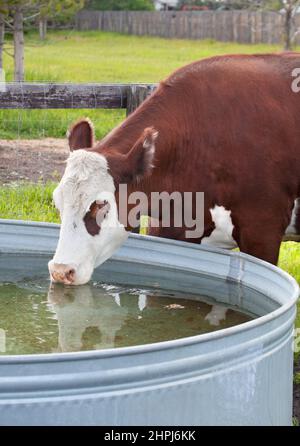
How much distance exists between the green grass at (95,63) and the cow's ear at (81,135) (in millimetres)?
3841

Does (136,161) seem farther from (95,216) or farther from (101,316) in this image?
(101,316)

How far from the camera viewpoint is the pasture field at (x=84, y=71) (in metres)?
7.03

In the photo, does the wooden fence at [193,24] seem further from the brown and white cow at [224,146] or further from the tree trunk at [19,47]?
the brown and white cow at [224,146]

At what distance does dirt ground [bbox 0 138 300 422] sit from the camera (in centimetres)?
842

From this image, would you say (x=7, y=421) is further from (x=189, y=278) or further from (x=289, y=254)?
(x=289, y=254)

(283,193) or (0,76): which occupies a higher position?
(0,76)

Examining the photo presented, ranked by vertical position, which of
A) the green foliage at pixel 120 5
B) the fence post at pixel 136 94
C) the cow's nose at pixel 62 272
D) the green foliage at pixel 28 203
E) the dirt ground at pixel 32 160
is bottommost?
the cow's nose at pixel 62 272

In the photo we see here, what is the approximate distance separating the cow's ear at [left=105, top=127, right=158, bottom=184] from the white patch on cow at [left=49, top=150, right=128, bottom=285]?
0.16 ft

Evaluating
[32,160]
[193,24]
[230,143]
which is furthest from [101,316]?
[193,24]

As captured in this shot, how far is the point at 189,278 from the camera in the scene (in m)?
4.18

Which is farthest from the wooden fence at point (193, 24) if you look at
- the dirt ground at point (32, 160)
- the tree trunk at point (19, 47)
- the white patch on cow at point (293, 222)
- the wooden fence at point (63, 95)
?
the white patch on cow at point (293, 222)
